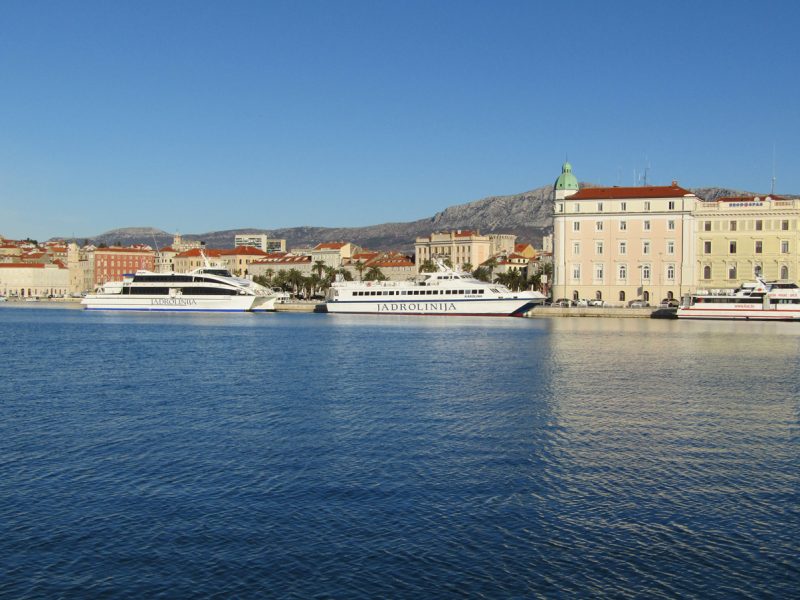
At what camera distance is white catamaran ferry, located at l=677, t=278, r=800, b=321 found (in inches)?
2928

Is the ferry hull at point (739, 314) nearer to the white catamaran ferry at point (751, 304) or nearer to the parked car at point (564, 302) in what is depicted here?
the white catamaran ferry at point (751, 304)

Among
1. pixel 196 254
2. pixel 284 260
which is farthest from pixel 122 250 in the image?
pixel 284 260

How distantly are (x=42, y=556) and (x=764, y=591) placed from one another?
31.0 feet

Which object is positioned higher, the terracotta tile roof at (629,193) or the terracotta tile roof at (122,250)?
the terracotta tile roof at (629,193)

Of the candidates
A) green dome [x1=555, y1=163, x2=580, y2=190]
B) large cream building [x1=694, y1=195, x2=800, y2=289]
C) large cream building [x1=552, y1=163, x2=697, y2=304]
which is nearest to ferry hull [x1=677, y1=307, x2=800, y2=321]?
large cream building [x1=694, y1=195, x2=800, y2=289]

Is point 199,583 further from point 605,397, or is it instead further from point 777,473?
point 605,397

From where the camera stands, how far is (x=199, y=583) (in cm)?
1142

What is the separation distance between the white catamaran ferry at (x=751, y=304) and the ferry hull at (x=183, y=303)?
42.8 meters

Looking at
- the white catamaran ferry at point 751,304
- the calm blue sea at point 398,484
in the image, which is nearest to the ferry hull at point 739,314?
the white catamaran ferry at point 751,304

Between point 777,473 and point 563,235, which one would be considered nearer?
point 777,473

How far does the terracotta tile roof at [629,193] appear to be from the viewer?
88562 mm

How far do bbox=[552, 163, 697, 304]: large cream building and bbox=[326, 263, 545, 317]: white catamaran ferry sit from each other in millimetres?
6316

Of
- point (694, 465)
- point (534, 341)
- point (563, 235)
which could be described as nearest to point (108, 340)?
point (534, 341)

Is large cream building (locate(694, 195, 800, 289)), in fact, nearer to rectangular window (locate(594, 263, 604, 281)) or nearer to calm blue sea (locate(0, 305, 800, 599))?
rectangular window (locate(594, 263, 604, 281))
